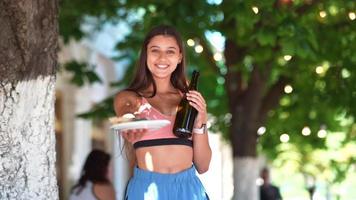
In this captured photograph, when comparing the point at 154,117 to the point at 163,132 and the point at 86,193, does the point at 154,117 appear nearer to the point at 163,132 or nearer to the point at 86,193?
the point at 163,132

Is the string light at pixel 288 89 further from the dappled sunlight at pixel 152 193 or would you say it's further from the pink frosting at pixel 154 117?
the dappled sunlight at pixel 152 193

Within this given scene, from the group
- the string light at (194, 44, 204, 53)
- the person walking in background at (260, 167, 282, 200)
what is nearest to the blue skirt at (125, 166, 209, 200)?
the string light at (194, 44, 204, 53)

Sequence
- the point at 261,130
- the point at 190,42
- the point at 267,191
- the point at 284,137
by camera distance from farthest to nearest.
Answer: the point at 267,191, the point at 284,137, the point at 261,130, the point at 190,42

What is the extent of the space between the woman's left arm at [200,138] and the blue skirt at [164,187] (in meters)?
0.14

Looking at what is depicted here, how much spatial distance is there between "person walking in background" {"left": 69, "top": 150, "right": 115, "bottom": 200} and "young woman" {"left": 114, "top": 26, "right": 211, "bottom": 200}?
3222 mm

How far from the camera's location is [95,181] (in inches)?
307

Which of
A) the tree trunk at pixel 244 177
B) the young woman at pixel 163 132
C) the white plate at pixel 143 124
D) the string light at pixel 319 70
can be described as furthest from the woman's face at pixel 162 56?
the tree trunk at pixel 244 177

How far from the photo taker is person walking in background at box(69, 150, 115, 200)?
766 cm

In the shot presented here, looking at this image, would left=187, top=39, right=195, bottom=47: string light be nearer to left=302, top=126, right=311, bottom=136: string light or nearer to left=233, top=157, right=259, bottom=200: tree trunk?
left=233, top=157, right=259, bottom=200: tree trunk

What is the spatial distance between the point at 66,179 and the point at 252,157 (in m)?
7.04

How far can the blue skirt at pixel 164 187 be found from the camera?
4.25 m

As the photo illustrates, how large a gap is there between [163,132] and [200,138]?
0.22 m

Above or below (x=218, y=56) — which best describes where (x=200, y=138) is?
below

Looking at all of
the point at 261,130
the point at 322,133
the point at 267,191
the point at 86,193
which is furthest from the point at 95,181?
the point at 267,191
